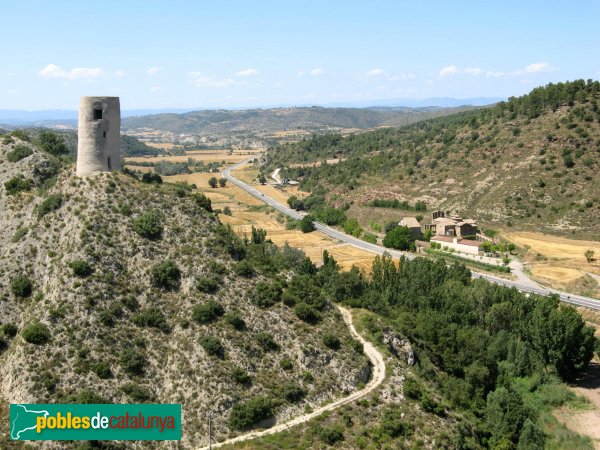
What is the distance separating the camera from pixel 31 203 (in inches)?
2232

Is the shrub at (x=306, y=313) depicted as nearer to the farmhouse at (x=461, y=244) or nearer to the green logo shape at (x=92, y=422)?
the green logo shape at (x=92, y=422)

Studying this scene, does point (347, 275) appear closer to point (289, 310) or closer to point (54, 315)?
point (289, 310)

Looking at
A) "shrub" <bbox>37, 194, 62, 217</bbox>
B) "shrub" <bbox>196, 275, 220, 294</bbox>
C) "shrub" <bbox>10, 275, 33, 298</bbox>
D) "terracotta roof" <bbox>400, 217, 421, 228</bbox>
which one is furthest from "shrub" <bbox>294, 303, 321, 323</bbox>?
"terracotta roof" <bbox>400, 217, 421, 228</bbox>

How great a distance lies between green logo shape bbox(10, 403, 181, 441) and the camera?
3906 centimetres

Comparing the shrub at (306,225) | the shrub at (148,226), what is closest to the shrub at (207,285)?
the shrub at (148,226)

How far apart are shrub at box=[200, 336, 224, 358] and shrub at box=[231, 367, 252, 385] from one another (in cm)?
191

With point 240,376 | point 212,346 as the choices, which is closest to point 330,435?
point 240,376

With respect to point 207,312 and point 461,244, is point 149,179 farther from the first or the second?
point 461,244

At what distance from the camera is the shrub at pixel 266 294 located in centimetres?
5144

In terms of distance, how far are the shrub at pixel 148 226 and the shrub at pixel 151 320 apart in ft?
24.3

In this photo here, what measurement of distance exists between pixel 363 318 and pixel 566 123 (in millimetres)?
108787

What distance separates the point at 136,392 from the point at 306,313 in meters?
15.8

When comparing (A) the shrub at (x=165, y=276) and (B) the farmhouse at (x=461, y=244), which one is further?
(B) the farmhouse at (x=461, y=244)

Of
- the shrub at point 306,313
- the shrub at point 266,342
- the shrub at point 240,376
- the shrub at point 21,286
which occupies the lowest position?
the shrub at point 240,376
